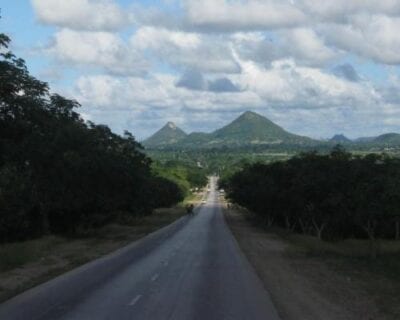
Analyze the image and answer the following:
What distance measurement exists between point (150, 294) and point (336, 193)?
999 inches

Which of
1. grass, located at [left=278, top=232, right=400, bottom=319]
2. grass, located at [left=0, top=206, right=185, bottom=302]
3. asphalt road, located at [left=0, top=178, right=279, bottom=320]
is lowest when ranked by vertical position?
grass, located at [left=278, top=232, right=400, bottom=319]

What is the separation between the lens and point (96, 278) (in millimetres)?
22750

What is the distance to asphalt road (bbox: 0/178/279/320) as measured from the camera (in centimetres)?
1509

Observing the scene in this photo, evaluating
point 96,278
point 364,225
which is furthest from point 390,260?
point 96,278

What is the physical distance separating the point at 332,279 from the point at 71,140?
85.7 feet

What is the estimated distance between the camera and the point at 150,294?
18.7 m

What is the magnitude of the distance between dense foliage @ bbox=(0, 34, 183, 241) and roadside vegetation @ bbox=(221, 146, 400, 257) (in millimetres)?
13103

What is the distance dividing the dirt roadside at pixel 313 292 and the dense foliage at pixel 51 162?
47.2ft

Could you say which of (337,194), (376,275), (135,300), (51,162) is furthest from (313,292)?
(51,162)

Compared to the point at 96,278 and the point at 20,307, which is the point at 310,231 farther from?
the point at 20,307

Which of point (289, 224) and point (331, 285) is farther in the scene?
point (289, 224)

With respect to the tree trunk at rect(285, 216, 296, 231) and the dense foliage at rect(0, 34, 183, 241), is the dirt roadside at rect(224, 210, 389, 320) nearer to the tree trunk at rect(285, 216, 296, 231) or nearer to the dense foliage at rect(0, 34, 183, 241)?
the dense foliage at rect(0, 34, 183, 241)

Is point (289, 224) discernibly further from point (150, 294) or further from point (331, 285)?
point (150, 294)

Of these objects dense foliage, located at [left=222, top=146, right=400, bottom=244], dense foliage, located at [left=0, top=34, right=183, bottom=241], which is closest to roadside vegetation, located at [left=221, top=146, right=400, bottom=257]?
dense foliage, located at [left=222, top=146, right=400, bottom=244]
